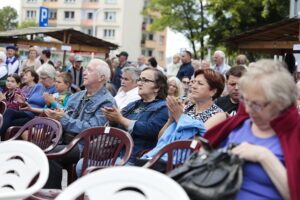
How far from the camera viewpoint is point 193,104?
5.36 m

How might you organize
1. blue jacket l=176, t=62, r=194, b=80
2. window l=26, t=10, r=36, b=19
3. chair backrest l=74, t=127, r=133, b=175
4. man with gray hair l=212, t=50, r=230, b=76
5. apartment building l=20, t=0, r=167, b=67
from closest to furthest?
chair backrest l=74, t=127, r=133, b=175 < man with gray hair l=212, t=50, r=230, b=76 < blue jacket l=176, t=62, r=194, b=80 < apartment building l=20, t=0, r=167, b=67 < window l=26, t=10, r=36, b=19

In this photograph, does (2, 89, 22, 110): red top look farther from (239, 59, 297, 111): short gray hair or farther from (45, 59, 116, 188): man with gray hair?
(239, 59, 297, 111): short gray hair

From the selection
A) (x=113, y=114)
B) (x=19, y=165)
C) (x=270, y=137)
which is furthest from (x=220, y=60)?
(x=270, y=137)

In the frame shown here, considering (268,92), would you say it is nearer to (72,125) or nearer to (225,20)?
(72,125)

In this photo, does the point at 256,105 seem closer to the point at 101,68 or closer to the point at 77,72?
the point at 101,68

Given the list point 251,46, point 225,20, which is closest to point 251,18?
point 225,20

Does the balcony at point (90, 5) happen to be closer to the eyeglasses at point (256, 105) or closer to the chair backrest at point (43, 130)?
the chair backrest at point (43, 130)

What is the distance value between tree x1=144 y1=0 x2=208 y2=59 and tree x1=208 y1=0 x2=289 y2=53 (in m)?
1.89

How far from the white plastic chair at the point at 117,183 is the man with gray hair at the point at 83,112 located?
299cm

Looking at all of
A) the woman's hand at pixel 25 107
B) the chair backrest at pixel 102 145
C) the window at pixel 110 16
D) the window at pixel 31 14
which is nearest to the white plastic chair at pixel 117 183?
the chair backrest at pixel 102 145

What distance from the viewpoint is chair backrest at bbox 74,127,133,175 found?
488 cm

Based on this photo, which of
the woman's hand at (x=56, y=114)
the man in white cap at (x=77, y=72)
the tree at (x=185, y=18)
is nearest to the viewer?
the woman's hand at (x=56, y=114)

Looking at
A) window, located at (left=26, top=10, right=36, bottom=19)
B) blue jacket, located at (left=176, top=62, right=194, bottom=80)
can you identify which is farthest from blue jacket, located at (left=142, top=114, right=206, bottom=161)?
window, located at (left=26, top=10, right=36, bottom=19)

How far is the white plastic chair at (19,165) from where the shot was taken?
353 cm
